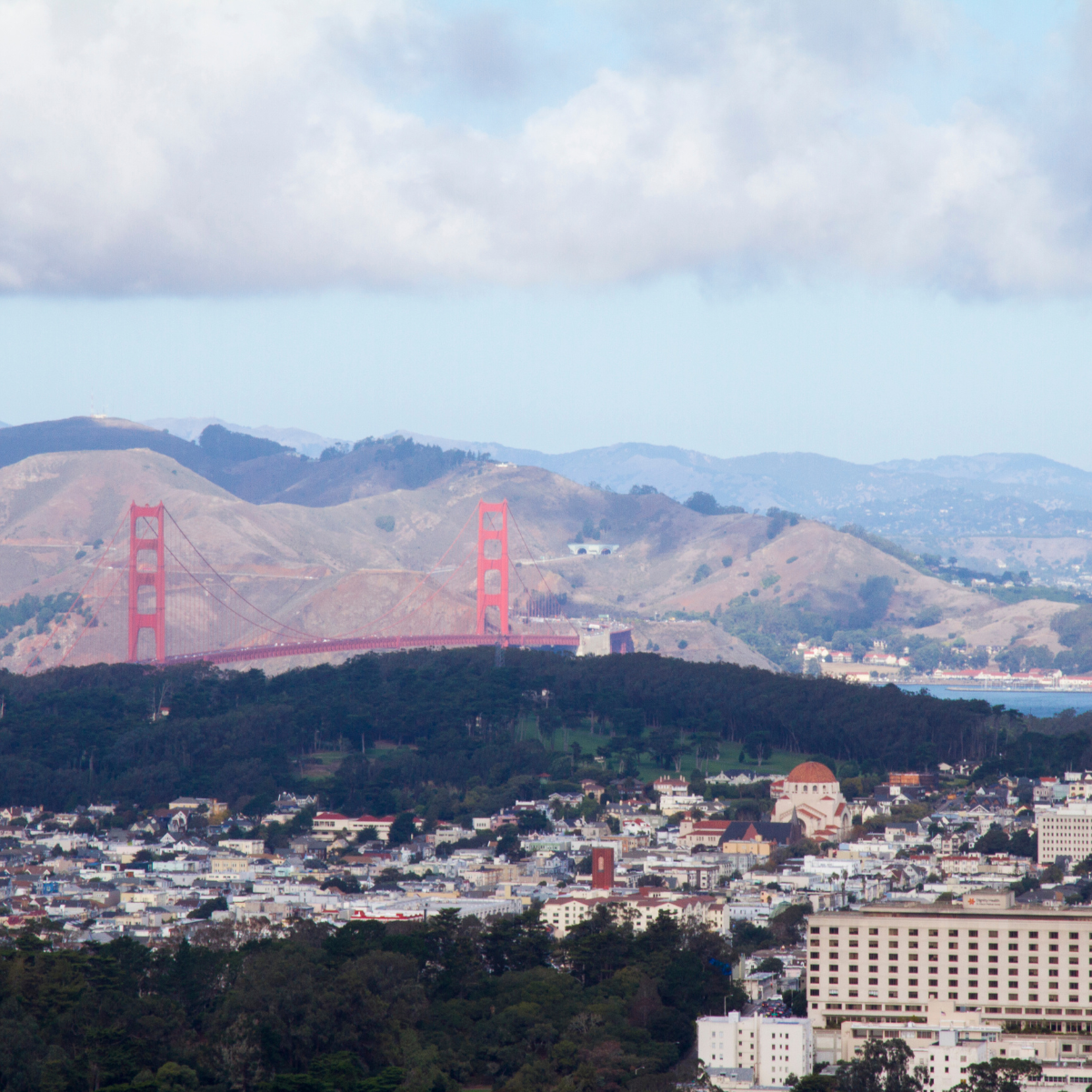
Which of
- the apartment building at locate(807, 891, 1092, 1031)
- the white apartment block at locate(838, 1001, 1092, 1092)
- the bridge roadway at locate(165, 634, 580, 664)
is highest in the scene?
the bridge roadway at locate(165, 634, 580, 664)

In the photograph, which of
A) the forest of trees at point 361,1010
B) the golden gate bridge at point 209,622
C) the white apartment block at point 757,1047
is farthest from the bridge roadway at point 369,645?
the white apartment block at point 757,1047

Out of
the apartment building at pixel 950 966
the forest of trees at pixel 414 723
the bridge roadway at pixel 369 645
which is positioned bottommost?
the apartment building at pixel 950 966

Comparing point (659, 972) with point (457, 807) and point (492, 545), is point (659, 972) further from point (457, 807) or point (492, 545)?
point (492, 545)

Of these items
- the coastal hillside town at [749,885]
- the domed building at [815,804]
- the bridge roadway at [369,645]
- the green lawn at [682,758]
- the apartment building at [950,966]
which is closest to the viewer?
the coastal hillside town at [749,885]

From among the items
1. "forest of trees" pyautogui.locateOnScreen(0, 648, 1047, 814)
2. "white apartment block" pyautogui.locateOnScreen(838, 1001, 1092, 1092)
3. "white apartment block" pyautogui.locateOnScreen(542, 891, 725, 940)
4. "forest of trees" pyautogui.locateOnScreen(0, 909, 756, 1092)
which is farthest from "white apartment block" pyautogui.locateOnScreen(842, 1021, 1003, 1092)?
"forest of trees" pyautogui.locateOnScreen(0, 648, 1047, 814)

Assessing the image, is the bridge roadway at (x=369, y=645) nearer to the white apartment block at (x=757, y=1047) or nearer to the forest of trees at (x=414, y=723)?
the forest of trees at (x=414, y=723)

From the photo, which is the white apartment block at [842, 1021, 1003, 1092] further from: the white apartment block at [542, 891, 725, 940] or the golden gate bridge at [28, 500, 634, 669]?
the golden gate bridge at [28, 500, 634, 669]

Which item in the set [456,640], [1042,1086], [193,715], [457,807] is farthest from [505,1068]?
[456,640]
